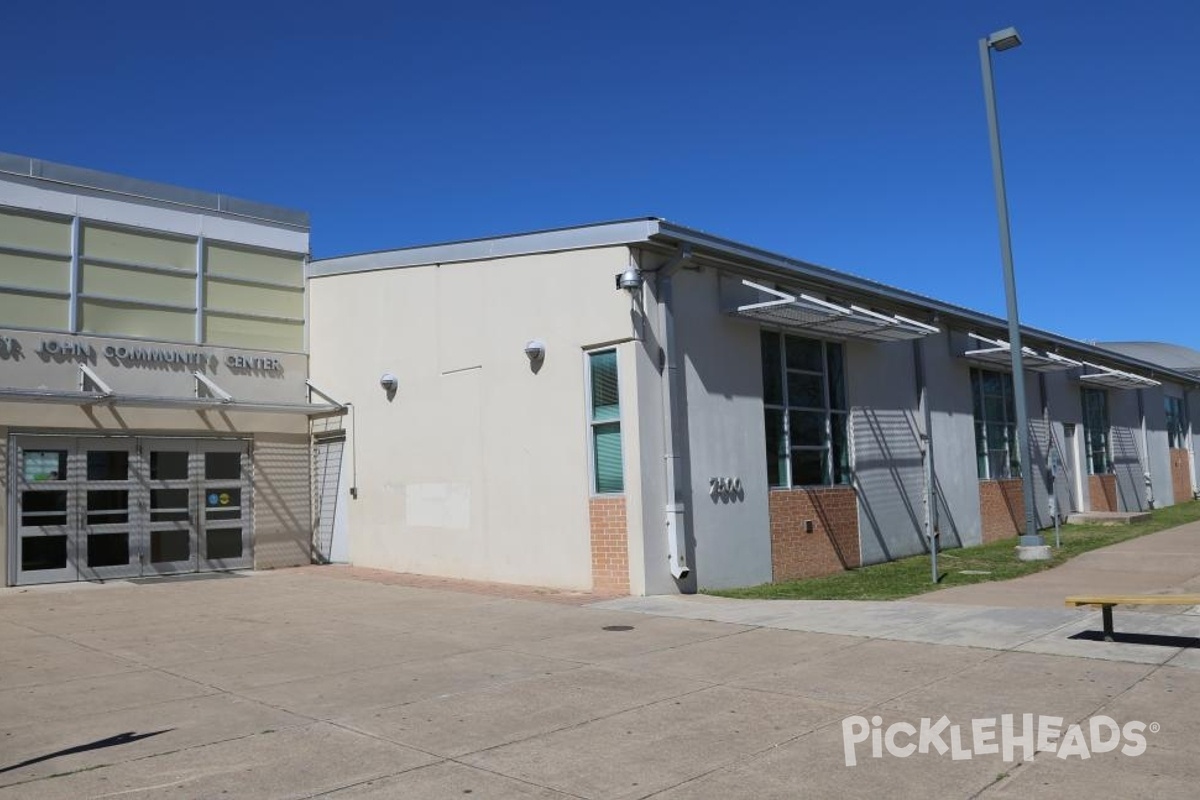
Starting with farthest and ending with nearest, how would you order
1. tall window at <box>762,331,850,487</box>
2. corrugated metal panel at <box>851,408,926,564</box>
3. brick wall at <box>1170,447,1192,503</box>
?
brick wall at <box>1170,447,1192,503</box>
corrugated metal panel at <box>851,408,926,564</box>
tall window at <box>762,331,850,487</box>

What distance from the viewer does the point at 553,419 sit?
13375mm

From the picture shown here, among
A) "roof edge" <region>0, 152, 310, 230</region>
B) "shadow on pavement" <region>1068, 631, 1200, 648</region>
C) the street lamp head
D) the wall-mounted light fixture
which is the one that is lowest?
"shadow on pavement" <region>1068, 631, 1200, 648</region>

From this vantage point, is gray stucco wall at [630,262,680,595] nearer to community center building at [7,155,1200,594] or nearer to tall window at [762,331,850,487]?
community center building at [7,155,1200,594]

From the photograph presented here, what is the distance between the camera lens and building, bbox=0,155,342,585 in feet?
47.9

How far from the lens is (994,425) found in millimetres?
21656

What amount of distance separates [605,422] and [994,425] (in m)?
12.3

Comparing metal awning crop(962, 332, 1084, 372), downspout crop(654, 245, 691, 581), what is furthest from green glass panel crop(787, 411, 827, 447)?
metal awning crop(962, 332, 1084, 372)

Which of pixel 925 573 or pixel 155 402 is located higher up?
pixel 155 402

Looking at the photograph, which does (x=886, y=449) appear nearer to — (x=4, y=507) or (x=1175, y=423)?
(x=4, y=507)

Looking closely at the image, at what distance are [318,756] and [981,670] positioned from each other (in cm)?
493

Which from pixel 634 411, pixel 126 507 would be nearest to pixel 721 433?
pixel 634 411

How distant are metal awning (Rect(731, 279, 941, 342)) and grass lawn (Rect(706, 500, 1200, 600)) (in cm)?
378

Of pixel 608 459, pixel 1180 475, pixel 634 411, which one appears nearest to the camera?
pixel 634 411

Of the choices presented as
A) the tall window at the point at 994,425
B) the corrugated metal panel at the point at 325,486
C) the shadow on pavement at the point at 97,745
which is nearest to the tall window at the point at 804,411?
the tall window at the point at 994,425
